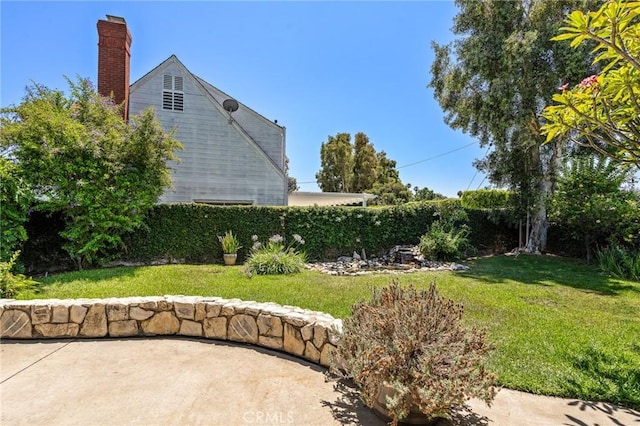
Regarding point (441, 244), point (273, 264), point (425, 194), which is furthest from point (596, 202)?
point (425, 194)

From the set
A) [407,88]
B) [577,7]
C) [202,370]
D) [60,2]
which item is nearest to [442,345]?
[202,370]

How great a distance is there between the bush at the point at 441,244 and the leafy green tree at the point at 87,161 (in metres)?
8.56

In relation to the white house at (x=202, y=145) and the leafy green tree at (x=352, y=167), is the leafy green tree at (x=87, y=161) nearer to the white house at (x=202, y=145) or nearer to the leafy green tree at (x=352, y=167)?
the white house at (x=202, y=145)

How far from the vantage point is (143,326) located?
4.43m

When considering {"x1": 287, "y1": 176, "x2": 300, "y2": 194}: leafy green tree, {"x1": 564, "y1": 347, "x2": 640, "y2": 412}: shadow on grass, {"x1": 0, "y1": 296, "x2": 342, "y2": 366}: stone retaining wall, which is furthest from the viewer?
{"x1": 287, "y1": 176, "x2": 300, "y2": 194}: leafy green tree

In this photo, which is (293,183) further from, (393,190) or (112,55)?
(112,55)

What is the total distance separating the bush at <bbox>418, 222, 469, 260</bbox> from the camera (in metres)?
11.2

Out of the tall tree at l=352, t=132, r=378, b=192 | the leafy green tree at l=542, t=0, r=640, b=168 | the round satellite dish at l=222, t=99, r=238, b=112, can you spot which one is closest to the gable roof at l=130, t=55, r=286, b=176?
the round satellite dish at l=222, t=99, r=238, b=112

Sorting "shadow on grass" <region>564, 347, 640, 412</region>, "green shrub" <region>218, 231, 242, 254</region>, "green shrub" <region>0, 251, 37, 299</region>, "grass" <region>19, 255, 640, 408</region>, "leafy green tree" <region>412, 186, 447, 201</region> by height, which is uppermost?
"leafy green tree" <region>412, 186, 447, 201</region>

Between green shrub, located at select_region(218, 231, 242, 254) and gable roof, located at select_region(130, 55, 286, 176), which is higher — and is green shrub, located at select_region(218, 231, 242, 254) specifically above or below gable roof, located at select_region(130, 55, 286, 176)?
below

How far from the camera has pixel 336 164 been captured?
33.8 metres

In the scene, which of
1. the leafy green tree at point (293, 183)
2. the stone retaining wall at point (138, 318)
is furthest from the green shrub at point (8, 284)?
the leafy green tree at point (293, 183)

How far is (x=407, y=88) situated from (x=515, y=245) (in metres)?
8.74

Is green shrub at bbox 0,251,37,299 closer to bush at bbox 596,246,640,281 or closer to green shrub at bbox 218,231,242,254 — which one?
green shrub at bbox 218,231,242,254
